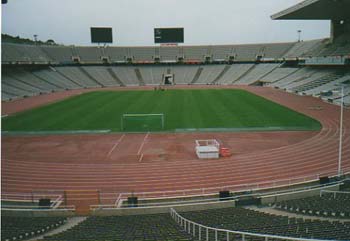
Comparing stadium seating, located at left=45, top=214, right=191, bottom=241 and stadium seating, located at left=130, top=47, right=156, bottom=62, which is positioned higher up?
stadium seating, located at left=130, top=47, right=156, bottom=62

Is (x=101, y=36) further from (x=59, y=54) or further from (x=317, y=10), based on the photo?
(x=317, y=10)

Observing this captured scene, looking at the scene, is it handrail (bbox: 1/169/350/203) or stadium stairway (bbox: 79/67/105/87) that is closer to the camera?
handrail (bbox: 1/169/350/203)

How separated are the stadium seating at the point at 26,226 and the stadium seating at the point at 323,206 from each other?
31.5 ft

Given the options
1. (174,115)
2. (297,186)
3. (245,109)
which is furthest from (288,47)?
(297,186)

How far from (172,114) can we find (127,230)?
30812mm

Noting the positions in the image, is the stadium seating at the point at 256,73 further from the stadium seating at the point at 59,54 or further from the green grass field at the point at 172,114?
the stadium seating at the point at 59,54

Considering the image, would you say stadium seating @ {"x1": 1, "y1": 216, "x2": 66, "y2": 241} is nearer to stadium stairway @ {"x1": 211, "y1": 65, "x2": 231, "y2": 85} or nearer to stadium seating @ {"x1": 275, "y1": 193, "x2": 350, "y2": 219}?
stadium seating @ {"x1": 275, "y1": 193, "x2": 350, "y2": 219}

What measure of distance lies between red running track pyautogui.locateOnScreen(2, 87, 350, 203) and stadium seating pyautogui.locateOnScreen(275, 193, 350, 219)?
3757 mm

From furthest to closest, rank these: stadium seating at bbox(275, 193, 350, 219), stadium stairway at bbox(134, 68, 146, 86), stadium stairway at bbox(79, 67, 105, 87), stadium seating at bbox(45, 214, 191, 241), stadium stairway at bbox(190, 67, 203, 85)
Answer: stadium stairway at bbox(190, 67, 203, 85)
stadium stairway at bbox(134, 68, 146, 86)
stadium stairway at bbox(79, 67, 105, 87)
stadium seating at bbox(275, 193, 350, 219)
stadium seating at bbox(45, 214, 191, 241)

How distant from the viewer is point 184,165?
23.7 meters

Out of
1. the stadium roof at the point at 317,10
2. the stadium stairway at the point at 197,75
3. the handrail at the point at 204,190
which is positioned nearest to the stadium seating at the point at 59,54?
the stadium stairway at the point at 197,75

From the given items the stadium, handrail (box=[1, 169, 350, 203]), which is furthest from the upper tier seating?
handrail (box=[1, 169, 350, 203])

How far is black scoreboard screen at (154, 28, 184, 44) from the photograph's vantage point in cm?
9706

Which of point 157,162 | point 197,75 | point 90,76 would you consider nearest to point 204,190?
point 157,162
